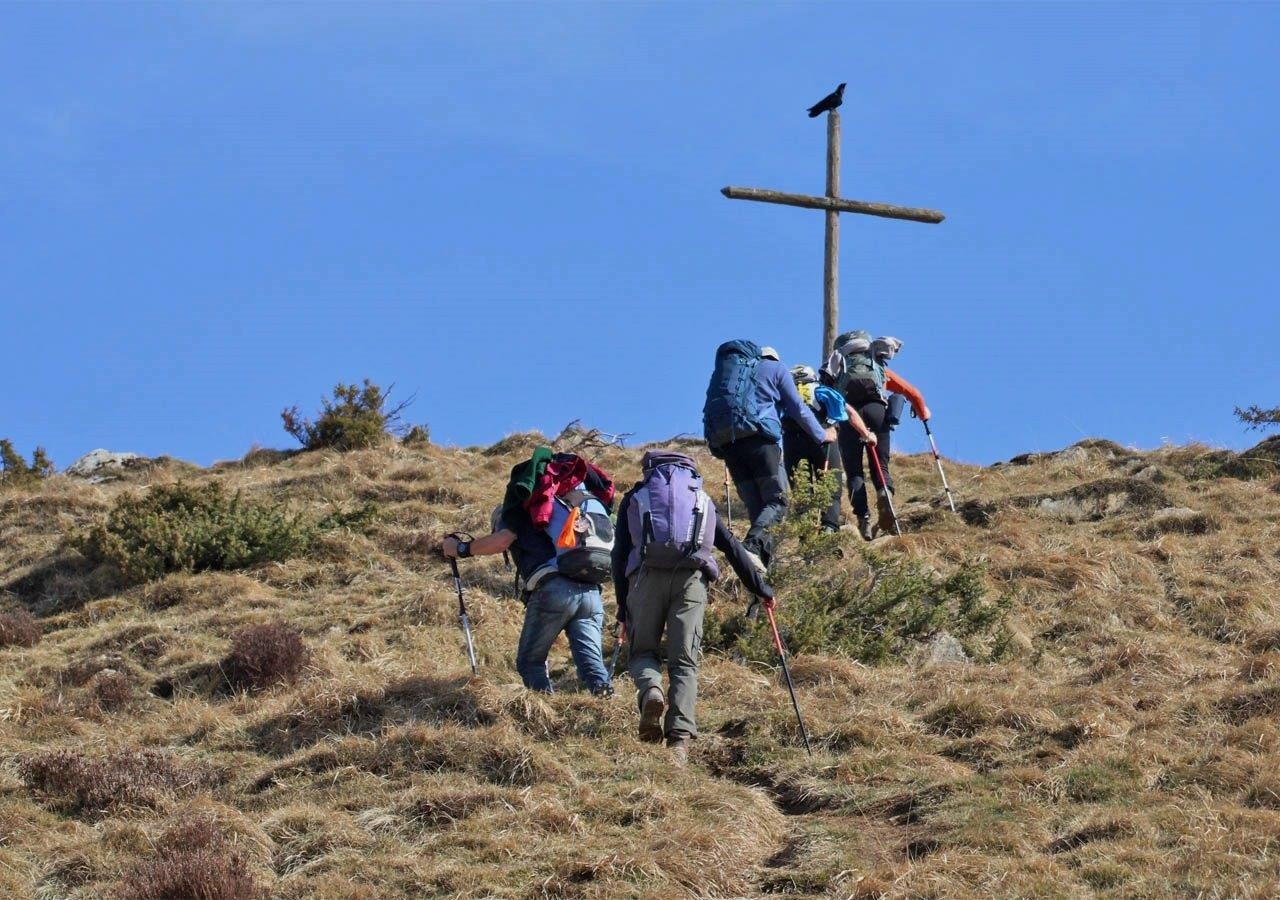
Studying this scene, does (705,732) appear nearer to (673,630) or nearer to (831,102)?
(673,630)

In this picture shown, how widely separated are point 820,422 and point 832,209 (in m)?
5.03

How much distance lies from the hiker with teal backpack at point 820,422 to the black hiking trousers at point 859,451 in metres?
0.15

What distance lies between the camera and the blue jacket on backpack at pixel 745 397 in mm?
14086

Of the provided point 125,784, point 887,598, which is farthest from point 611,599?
point 125,784

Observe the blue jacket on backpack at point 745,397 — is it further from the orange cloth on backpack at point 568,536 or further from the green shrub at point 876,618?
the orange cloth on backpack at point 568,536

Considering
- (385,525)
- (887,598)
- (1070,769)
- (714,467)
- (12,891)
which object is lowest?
(12,891)

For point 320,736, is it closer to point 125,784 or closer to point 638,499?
point 125,784

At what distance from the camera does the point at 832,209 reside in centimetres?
2075

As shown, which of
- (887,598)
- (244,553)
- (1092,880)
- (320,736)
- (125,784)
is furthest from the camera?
(244,553)

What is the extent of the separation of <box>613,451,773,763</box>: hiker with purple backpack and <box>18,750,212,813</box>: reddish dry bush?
292 centimetres

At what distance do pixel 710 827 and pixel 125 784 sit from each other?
379 centimetres

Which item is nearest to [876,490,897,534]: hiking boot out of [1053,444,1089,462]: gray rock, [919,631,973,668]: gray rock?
[919,631,973,668]: gray rock

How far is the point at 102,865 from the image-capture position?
354 inches

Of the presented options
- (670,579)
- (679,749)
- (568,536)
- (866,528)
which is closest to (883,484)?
(866,528)
